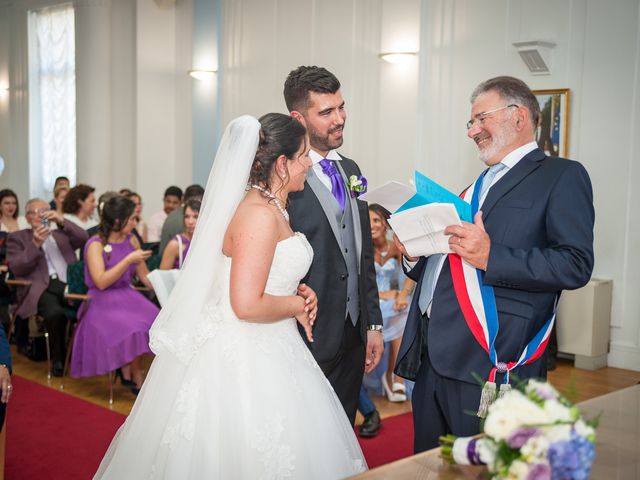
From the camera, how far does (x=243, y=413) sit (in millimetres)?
2342

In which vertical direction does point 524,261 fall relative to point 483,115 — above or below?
below

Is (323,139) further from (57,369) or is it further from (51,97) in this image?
(51,97)

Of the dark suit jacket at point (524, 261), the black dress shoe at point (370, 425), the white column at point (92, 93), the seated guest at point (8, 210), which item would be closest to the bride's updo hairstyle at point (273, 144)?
the dark suit jacket at point (524, 261)

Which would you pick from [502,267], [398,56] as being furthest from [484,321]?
[398,56]

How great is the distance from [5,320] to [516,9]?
18.4 feet

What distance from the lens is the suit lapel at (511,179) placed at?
2.39m

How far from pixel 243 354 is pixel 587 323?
4.59m

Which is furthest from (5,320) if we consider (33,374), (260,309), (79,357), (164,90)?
(260,309)

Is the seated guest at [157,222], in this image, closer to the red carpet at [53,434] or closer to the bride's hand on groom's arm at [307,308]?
the red carpet at [53,434]

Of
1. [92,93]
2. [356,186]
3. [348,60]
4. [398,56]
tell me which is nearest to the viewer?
[356,186]

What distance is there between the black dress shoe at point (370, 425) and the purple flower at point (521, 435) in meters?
3.33

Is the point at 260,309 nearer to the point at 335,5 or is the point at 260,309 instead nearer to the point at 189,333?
the point at 189,333

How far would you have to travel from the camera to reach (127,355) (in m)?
5.20

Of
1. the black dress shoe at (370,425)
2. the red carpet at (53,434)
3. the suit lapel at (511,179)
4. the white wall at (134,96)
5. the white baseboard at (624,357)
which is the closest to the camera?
the suit lapel at (511,179)
